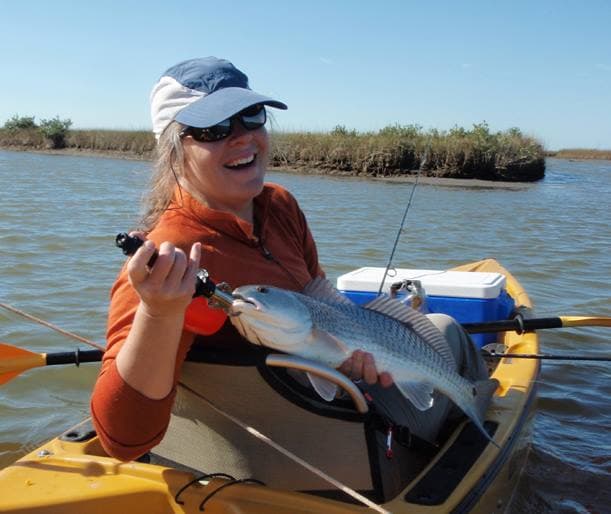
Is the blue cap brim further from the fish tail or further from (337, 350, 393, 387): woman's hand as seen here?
the fish tail

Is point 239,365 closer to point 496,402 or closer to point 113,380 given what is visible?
point 113,380

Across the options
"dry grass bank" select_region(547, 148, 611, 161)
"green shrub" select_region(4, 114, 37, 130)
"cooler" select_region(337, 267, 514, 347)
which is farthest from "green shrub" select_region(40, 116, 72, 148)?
"dry grass bank" select_region(547, 148, 611, 161)

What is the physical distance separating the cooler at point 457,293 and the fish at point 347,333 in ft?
6.53

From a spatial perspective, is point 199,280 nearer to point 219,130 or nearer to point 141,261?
point 141,261

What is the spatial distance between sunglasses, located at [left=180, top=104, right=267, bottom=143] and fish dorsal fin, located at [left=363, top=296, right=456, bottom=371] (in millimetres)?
772

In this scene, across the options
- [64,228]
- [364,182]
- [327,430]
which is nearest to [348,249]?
[64,228]

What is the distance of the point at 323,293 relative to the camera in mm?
2371

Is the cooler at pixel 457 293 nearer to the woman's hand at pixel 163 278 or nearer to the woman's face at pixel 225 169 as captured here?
the woman's face at pixel 225 169

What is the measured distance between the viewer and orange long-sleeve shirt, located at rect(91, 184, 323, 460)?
2064 millimetres

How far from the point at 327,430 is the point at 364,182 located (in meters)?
26.5

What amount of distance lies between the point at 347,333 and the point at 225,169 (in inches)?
29.9

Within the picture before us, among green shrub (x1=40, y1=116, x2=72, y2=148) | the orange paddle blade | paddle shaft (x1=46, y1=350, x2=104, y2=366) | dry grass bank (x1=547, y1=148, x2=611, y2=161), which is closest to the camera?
the orange paddle blade

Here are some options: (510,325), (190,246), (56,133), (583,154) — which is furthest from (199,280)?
(583,154)

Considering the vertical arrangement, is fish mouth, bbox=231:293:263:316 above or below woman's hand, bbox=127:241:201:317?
below
